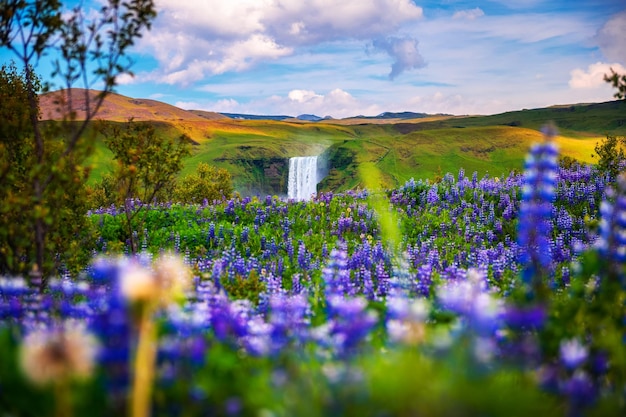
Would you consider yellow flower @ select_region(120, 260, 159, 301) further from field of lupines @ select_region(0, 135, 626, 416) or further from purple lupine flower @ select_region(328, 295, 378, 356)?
purple lupine flower @ select_region(328, 295, 378, 356)

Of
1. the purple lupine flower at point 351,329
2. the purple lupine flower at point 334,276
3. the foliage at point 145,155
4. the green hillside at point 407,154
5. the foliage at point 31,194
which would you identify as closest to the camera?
the purple lupine flower at point 351,329

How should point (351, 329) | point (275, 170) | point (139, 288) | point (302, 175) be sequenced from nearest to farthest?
point (139, 288)
point (351, 329)
point (302, 175)
point (275, 170)

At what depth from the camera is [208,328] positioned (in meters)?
4.17

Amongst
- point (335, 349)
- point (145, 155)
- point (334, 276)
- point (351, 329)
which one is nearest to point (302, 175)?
point (145, 155)

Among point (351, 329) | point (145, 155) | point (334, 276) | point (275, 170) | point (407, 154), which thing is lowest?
point (275, 170)

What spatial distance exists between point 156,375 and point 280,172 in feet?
548

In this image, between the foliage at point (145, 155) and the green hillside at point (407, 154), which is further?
the green hillside at point (407, 154)

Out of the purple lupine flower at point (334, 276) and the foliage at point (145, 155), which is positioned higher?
the foliage at point (145, 155)

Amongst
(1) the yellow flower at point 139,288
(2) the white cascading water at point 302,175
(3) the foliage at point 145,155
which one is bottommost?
(2) the white cascading water at point 302,175

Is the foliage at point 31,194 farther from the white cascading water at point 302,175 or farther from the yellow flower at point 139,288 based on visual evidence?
the white cascading water at point 302,175

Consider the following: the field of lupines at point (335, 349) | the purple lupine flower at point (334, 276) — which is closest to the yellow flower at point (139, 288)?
the field of lupines at point (335, 349)

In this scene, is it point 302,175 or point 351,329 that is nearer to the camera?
point 351,329

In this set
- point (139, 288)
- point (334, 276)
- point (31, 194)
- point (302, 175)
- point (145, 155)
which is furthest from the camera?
point (302, 175)

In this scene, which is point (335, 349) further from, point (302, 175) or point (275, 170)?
point (275, 170)
